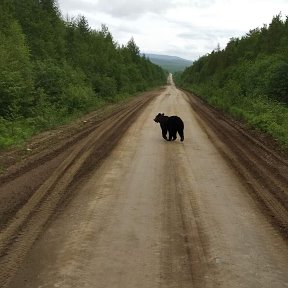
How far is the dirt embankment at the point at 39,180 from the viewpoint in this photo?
19.8ft

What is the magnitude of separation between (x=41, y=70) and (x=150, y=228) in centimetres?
1947

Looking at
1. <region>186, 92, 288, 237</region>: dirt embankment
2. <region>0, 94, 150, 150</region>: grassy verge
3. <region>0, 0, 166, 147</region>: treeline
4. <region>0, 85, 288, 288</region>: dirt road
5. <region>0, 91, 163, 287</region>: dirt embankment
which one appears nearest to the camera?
<region>0, 85, 288, 288</region>: dirt road

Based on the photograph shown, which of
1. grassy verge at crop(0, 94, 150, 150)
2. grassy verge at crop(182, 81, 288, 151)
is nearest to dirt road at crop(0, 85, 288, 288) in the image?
grassy verge at crop(0, 94, 150, 150)

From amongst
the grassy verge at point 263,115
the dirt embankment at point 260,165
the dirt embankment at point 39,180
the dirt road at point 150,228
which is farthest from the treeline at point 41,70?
the grassy verge at point 263,115

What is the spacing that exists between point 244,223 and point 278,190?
7.59 ft

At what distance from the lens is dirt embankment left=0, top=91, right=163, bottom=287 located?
Answer: 19.8 ft

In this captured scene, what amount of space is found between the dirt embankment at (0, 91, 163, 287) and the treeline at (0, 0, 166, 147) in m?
1.72

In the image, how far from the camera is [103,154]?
40.2 ft

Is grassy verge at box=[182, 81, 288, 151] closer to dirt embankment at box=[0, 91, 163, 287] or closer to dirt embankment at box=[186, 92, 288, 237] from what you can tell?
dirt embankment at box=[186, 92, 288, 237]

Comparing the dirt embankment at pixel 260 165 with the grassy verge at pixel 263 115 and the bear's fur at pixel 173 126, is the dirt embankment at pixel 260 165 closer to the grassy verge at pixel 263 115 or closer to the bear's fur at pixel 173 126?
the grassy verge at pixel 263 115

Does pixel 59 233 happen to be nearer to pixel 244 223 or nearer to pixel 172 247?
pixel 172 247

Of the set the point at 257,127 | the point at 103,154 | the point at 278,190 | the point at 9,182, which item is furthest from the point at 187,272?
the point at 257,127

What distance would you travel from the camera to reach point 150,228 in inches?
260

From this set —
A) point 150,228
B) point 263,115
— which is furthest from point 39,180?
point 263,115
